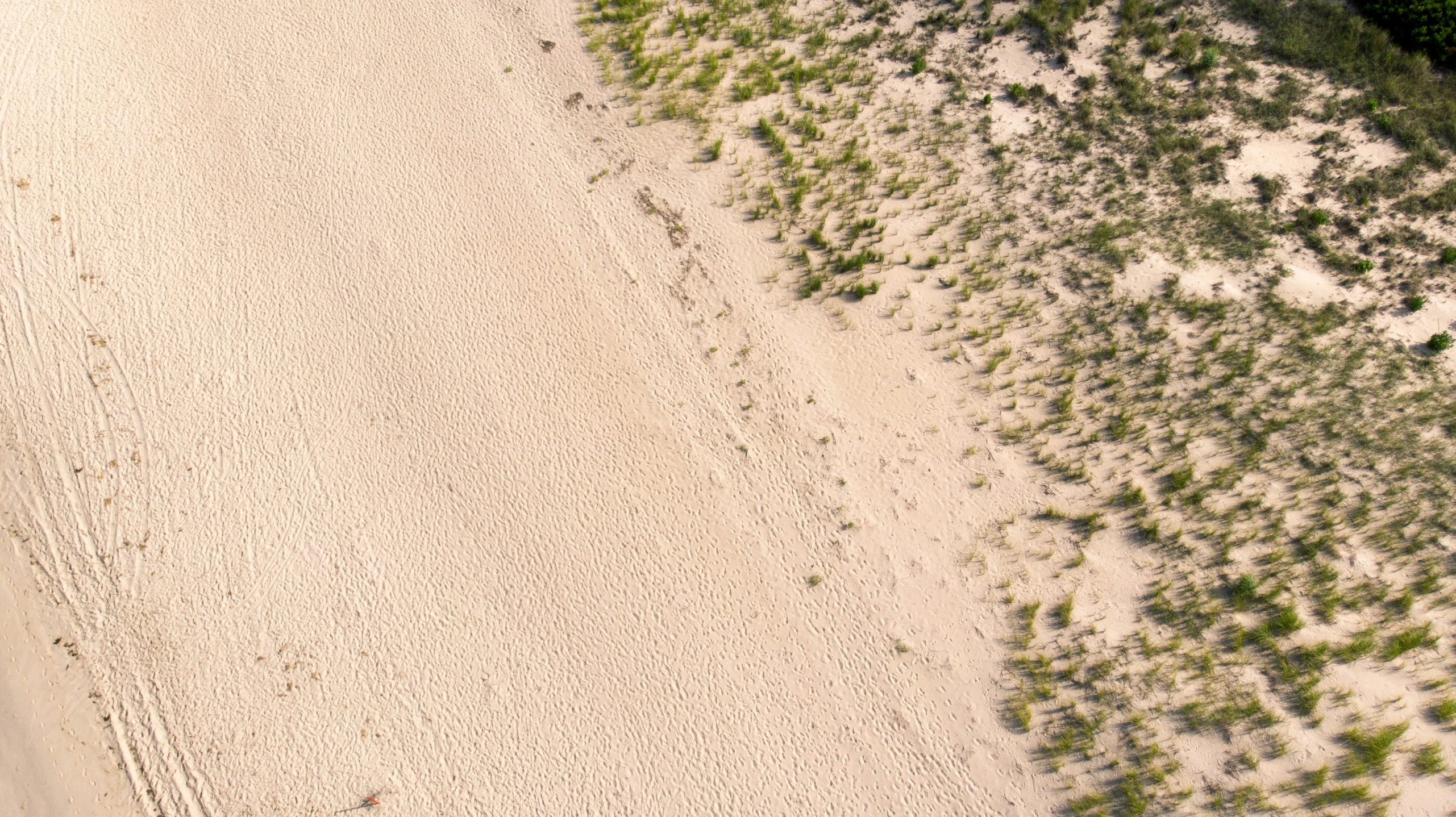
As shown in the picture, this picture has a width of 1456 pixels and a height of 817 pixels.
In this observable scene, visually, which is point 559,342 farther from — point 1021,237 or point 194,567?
point 1021,237

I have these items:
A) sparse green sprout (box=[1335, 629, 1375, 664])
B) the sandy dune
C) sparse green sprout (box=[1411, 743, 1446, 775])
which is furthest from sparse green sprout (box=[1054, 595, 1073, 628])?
sparse green sprout (box=[1411, 743, 1446, 775])

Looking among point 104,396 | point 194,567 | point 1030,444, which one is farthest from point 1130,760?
point 104,396

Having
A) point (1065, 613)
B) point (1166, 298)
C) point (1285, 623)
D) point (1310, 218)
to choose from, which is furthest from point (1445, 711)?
point (1310, 218)

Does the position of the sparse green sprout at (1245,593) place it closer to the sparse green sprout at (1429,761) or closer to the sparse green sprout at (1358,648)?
the sparse green sprout at (1358,648)

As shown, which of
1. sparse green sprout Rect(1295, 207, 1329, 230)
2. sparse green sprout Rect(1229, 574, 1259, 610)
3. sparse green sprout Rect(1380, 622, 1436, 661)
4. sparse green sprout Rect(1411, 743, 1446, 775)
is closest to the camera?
sparse green sprout Rect(1411, 743, 1446, 775)

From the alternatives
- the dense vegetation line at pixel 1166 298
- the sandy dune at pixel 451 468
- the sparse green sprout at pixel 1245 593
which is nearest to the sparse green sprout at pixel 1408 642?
the dense vegetation line at pixel 1166 298

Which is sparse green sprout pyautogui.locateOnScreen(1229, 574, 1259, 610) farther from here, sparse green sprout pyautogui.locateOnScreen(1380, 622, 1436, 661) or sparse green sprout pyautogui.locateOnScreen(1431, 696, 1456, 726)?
sparse green sprout pyautogui.locateOnScreen(1431, 696, 1456, 726)
